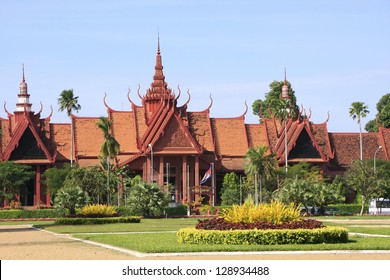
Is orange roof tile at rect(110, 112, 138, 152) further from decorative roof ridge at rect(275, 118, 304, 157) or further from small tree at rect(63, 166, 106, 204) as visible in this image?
small tree at rect(63, 166, 106, 204)

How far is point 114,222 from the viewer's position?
55562 millimetres

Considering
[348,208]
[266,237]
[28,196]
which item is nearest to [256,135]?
[348,208]

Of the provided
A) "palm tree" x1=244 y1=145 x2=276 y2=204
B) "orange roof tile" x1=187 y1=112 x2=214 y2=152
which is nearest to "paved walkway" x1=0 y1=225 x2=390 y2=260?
"palm tree" x1=244 y1=145 x2=276 y2=204

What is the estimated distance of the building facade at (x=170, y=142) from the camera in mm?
85812

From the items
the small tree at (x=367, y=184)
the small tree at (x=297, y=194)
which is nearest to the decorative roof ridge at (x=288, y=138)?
the small tree at (x=367, y=184)

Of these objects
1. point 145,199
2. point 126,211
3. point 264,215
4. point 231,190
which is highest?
point 231,190

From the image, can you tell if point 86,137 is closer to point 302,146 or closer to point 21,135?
point 21,135

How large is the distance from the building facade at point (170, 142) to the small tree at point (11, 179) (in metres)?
4.84

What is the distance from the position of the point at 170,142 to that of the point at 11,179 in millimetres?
14546

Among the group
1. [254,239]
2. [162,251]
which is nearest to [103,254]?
[162,251]

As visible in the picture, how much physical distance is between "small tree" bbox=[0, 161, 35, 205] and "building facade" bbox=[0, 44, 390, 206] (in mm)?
4838

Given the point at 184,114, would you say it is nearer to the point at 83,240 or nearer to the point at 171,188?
the point at 171,188

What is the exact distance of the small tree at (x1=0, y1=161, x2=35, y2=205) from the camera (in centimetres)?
7756

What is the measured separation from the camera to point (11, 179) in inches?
3110
